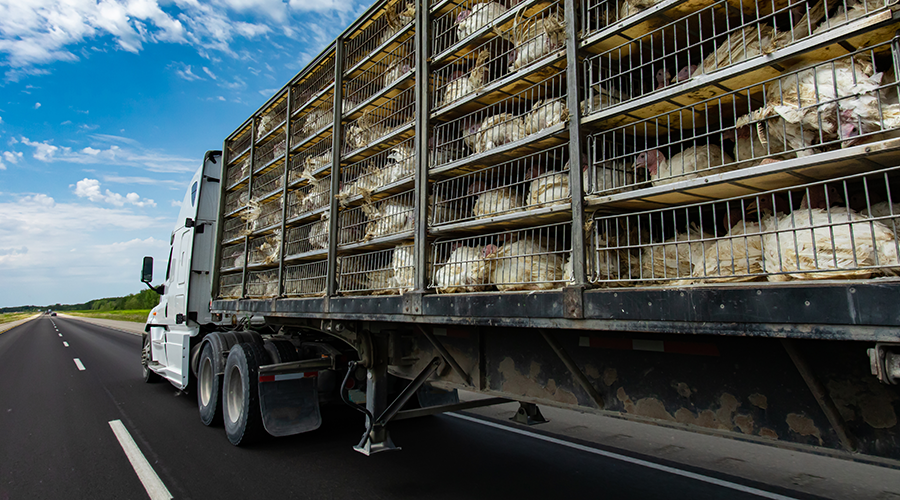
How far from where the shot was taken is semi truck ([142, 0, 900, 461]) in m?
1.80

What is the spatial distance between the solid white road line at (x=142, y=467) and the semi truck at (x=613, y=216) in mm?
951

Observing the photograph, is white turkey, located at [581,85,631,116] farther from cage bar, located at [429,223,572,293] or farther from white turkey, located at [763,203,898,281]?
white turkey, located at [763,203,898,281]

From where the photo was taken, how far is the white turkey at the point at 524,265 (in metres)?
2.77

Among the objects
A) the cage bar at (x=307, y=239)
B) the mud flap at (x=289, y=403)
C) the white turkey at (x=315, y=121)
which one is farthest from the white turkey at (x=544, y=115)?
the mud flap at (x=289, y=403)

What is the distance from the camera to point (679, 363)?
2363mm

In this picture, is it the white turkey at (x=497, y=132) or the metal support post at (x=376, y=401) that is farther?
the metal support post at (x=376, y=401)

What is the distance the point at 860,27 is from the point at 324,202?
4.26 metres

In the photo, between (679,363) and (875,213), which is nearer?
(875,213)

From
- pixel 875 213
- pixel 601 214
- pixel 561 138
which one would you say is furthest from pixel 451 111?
pixel 875 213

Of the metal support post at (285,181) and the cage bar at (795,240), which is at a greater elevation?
the metal support post at (285,181)

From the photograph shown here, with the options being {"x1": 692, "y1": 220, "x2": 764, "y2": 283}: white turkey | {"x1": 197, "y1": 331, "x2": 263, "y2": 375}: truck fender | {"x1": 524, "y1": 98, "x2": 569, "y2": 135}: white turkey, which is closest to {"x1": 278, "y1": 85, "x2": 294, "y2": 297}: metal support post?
{"x1": 197, "y1": 331, "x2": 263, "y2": 375}: truck fender

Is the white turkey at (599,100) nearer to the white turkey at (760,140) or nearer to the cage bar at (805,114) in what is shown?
the cage bar at (805,114)

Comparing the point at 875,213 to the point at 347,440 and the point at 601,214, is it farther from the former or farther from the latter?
the point at 347,440

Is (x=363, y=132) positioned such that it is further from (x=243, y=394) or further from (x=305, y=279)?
(x=243, y=394)
